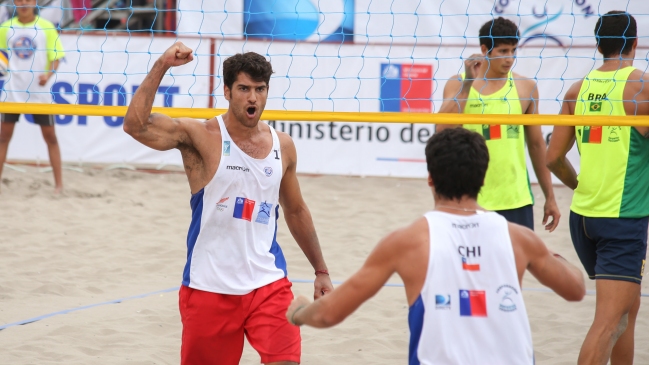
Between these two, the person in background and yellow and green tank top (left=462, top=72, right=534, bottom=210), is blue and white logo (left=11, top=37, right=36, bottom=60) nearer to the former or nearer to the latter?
the person in background

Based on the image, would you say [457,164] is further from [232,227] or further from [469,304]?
[232,227]

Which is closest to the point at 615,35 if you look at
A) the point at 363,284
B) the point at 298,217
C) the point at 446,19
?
the point at 298,217

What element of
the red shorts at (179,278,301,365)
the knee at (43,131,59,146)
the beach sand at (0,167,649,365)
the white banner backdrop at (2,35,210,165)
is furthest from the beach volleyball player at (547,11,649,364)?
the white banner backdrop at (2,35,210,165)

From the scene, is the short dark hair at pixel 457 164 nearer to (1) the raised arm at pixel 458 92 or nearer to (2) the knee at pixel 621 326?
(2) the knee at pixel 621 326

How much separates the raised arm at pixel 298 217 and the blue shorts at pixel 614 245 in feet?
4.13

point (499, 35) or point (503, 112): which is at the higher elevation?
point (499, 35)

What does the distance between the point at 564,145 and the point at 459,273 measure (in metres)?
2.00

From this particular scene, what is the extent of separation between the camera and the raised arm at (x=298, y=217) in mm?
3570

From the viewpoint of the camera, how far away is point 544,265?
8.09 feet

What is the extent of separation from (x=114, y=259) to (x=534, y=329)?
3.24m

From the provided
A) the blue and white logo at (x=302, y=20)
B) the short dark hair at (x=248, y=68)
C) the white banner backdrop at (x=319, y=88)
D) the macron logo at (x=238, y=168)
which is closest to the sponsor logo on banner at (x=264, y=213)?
the macron logo at (x=238, y=168)

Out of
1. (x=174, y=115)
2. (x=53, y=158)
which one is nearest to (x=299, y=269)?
(x=174, y=115)

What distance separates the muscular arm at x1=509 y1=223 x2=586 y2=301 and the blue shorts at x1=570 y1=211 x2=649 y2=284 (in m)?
1.29

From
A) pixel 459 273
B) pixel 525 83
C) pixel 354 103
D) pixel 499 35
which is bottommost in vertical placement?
pixel 354 103
